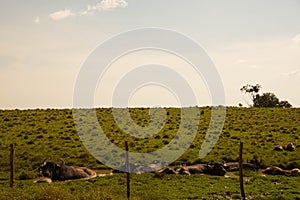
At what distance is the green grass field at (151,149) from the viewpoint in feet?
81.4

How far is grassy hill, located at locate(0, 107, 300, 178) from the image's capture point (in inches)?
1405

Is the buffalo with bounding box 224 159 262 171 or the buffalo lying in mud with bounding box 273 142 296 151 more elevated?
the buffalo lying in mud with bounding box 273 142 296 151

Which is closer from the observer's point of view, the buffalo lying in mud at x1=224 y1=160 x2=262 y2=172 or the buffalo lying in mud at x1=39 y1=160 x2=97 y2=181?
the buffalo lying in mud at x1=39 y1=160 x2=97 y2=181

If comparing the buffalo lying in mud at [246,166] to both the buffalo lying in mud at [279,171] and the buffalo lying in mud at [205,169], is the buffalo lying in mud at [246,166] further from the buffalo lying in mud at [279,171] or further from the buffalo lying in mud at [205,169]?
the buffalo lying in mud at [205,169]

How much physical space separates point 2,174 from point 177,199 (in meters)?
13.7

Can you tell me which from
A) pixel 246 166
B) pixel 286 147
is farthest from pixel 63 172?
pixel 286 147

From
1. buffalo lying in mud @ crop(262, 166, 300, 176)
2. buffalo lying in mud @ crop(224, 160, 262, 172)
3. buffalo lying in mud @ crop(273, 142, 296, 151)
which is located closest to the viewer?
buffalo lying in mud @ crop(262, 166, 300, 176)

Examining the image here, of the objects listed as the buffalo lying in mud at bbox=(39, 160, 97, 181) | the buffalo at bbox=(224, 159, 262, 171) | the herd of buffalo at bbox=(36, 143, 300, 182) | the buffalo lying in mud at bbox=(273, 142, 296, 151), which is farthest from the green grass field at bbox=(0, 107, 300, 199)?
the buffalo at bbox=(224, 159, 262, 171)

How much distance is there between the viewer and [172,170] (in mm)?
31156

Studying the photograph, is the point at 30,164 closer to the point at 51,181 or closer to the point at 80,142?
the point at 51,181

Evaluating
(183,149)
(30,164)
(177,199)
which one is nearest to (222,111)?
(183,149)

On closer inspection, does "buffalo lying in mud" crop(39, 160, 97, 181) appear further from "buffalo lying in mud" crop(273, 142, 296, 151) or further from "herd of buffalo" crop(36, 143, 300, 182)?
"buffalo lying in mud" crop(273, 142, 296, 151)

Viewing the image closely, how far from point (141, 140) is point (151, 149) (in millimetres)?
4351

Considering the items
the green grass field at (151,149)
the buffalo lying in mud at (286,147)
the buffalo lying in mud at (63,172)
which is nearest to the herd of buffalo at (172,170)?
the buffalo lying in mud at (63,172)
